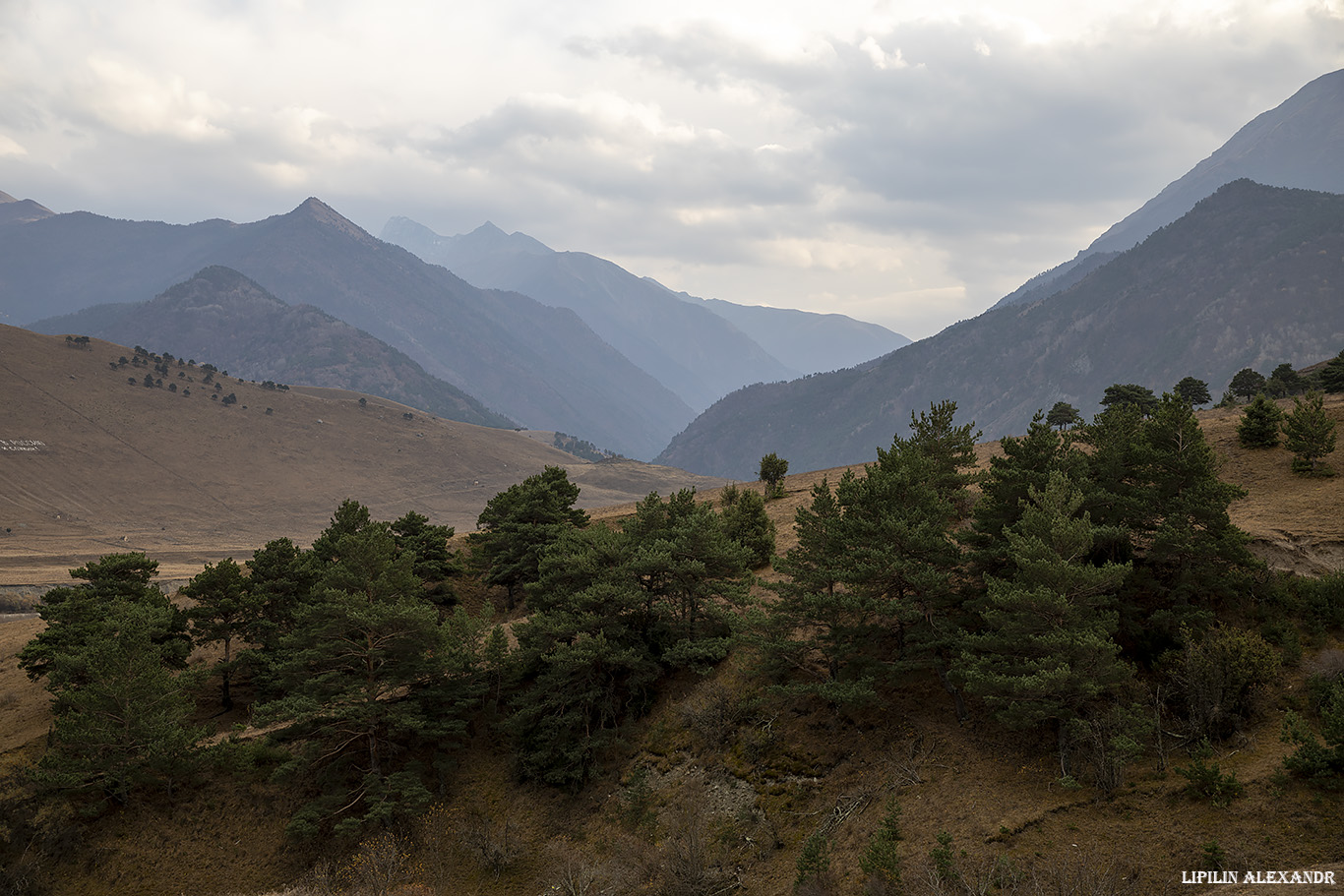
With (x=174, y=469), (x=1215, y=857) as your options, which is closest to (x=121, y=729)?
(x=1215, y=857)

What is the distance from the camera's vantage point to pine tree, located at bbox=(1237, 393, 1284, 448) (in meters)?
36.9

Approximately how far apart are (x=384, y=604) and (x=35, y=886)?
16.5 metres

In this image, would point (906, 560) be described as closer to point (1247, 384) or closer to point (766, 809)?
point (766, 809)

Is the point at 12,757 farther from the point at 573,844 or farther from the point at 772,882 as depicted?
the point at 772,882

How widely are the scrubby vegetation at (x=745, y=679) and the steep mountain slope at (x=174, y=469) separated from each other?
230ft

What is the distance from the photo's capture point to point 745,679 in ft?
106

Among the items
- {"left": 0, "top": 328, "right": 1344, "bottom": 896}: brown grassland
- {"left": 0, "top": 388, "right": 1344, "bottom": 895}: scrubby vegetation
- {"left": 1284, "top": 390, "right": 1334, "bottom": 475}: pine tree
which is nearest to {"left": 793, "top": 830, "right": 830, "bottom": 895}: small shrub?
{"left": 0, "top": 388, "right": 1344, "bottom": 895}: scrubby vegetation

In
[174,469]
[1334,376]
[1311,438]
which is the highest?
[1334,376]

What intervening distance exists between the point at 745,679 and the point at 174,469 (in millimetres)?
158151

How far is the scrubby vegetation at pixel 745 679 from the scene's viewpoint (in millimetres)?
21906

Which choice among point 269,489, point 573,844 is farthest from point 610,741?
point 269,489

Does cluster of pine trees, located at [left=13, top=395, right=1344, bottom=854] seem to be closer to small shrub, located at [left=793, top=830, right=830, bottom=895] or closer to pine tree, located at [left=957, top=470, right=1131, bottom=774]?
pine tree, located at [left=957, top=470, right=1131, bottom=774]

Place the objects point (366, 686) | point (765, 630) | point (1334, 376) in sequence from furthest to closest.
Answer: point (1334, 376), point (366, 686), point (765, 630)

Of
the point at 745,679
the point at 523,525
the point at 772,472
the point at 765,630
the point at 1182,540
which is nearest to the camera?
the point at 1182,540
